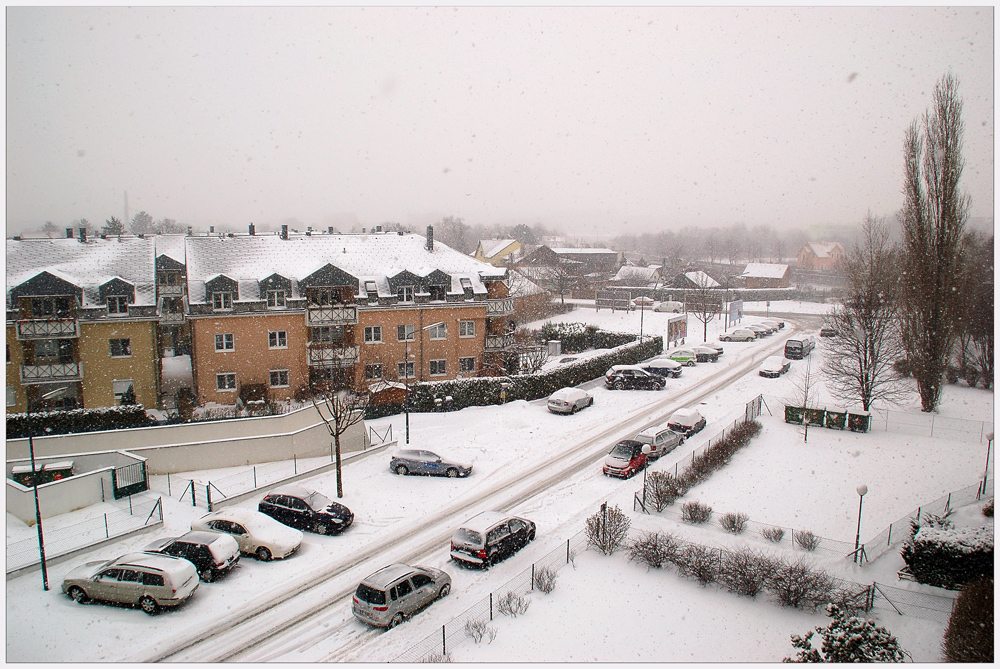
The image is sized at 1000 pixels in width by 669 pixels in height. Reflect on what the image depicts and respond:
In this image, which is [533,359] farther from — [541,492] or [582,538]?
[582,538]

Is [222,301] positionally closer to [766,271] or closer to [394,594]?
[394,594]

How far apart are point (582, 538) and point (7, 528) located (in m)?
16.8

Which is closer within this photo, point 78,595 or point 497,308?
point 78,595

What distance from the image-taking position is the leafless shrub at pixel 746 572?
45.3 feet

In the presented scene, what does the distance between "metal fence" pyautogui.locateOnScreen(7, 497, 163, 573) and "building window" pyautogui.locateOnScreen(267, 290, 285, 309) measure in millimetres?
14721

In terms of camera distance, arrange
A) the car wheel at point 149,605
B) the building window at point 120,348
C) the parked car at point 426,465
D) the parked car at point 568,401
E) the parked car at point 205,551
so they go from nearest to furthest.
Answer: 1. the car wheel at point 149,605
2. the parked car at point 205,551
3. the parked car at point 426,465
4. the building window at point 120,348
5. the parked car at point 568,401

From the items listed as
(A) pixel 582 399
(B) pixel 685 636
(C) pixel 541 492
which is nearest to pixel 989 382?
(A) pixel 582 399

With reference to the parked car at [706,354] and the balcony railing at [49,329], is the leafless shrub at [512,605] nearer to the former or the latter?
the balcony railing at [49,329]

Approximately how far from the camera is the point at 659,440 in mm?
24250

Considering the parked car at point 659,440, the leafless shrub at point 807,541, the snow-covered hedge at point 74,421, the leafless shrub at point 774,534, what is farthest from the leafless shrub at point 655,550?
the snow-covered hedge at point 74,421

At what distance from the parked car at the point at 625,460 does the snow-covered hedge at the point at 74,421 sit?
62.7ft

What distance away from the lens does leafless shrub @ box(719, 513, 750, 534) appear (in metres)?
17.0

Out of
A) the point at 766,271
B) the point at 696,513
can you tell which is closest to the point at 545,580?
the point at 696,513

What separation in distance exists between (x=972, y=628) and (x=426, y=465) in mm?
16571
